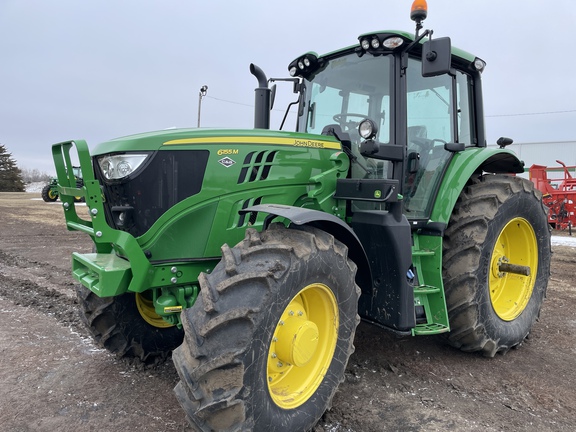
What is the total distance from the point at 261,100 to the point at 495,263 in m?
2.52

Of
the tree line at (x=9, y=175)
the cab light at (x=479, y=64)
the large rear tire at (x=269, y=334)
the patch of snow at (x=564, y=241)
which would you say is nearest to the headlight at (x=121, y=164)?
the large rear tire at (x=269, y=334)

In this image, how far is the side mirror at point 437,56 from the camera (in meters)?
3.05

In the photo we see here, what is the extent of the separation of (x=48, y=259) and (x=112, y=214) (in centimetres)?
619

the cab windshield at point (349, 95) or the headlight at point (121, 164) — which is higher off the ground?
the cab windshield at point (349, 95)

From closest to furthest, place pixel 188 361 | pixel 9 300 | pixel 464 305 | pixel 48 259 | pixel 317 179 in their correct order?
pixel 188 361 < pixel 317 179 < pixel 464 305 < pixel 9 300 < pixel 48 259

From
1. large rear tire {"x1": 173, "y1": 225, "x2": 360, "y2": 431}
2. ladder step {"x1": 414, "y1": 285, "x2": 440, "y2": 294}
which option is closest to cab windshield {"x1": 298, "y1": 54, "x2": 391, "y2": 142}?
ladder step {"x1": 414, "y1": 285, "x2": 440, "y2": 294}

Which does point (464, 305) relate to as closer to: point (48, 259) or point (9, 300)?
point (9, 300)

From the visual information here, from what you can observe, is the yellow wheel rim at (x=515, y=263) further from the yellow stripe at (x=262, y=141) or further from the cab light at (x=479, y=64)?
the yellow stripe at (x=262, y=141)

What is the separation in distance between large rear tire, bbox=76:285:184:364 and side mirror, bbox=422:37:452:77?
2658 millimetres

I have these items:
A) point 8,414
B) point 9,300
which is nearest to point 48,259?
point 9,300

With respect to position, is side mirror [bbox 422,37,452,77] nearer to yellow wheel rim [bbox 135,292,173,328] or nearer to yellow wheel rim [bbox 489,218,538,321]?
yellow wheel rim [bbox 489,218,538,321]

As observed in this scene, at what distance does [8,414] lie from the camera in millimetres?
2928

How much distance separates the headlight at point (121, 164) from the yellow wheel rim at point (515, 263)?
3187 mm

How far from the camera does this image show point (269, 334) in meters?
2.41
